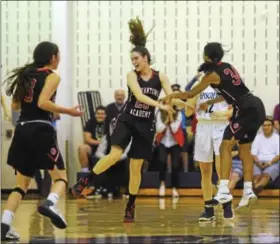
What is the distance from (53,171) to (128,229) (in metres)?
2.09

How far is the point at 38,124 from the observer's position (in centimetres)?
677

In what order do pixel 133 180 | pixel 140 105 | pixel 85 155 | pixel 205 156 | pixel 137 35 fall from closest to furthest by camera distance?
pixel 137 35, pixel 205 156, pixel 140 105, pixel 133 180, pixel 85 155

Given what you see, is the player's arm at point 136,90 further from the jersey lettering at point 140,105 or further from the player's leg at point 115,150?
the player's leg at point 115,150

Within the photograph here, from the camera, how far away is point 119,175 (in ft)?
45.1

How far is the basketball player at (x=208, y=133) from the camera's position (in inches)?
286

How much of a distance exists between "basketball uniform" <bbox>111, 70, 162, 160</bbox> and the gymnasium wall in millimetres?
7127

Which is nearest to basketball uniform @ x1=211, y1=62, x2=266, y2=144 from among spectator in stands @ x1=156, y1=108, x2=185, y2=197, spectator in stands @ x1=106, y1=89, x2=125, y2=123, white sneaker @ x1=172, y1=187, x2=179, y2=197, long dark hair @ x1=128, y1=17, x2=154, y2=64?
Answer: long dark hair @ x1=128, y1=17, x2=154, y2=64

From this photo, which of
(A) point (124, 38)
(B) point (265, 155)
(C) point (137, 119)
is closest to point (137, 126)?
(C) point (137, 119)

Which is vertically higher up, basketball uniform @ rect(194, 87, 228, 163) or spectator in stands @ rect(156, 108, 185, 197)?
basketball uniform @ rect(194, 87, 228, 163)

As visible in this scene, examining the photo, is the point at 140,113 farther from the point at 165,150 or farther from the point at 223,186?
the point at 165,150

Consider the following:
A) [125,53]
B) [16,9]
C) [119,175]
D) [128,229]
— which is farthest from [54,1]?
[128,229]

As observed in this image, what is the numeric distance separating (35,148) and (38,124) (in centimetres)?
22

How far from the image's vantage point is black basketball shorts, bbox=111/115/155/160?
829cm

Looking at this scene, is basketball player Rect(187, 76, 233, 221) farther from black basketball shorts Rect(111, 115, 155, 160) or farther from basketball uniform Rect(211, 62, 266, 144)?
black basketball shorts Rect(111, 115, 155, 160)
